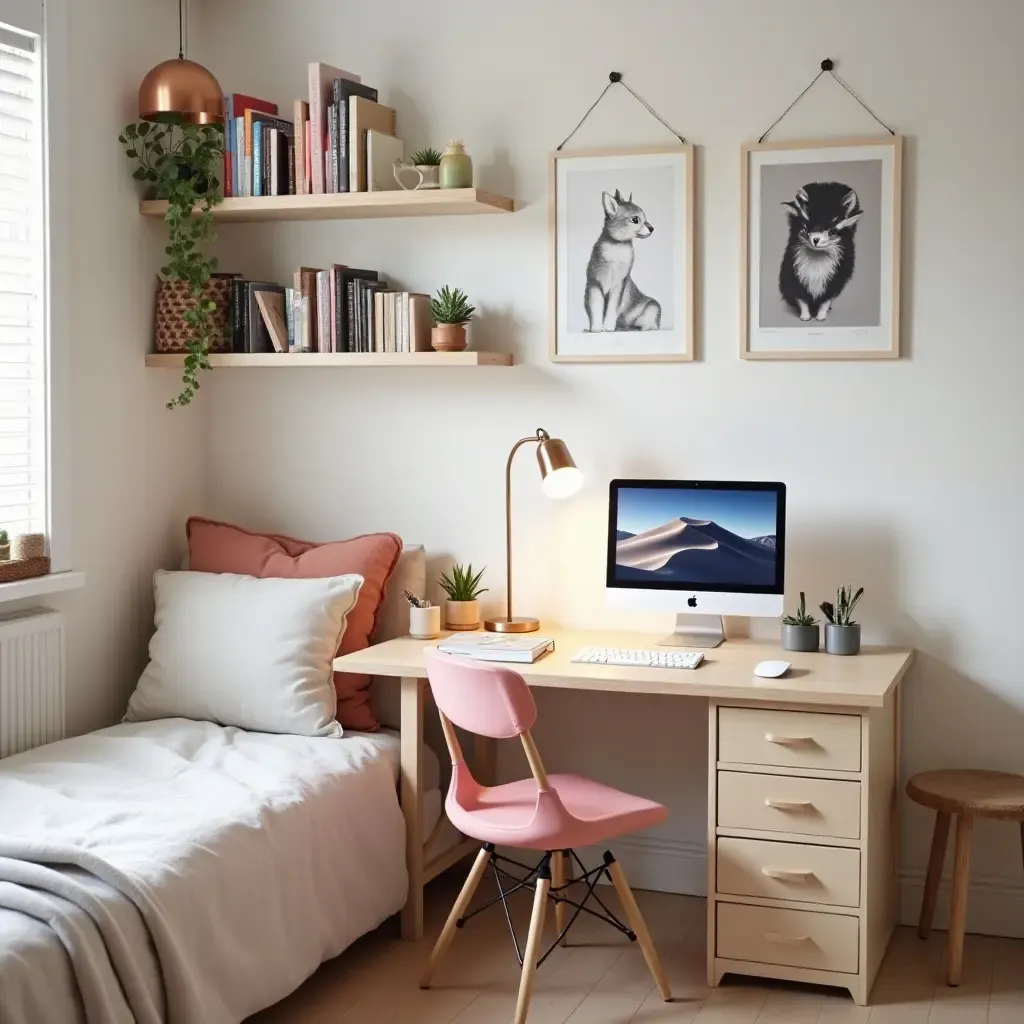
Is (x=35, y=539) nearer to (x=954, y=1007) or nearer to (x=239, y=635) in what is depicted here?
(x=239, y=635)

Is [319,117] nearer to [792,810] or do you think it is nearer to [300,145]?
[300,145]

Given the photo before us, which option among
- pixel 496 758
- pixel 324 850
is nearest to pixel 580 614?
pixel 496 758

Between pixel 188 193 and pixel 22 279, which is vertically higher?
pixel 188 193

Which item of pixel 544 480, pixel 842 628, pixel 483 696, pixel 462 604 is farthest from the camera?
pixel 462 604

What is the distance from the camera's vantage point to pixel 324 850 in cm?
308

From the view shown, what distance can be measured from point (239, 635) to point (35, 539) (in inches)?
21.8

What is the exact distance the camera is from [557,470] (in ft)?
11.6

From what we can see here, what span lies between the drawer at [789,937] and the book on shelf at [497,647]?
0.73m

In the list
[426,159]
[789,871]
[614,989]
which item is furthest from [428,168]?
[614,989]

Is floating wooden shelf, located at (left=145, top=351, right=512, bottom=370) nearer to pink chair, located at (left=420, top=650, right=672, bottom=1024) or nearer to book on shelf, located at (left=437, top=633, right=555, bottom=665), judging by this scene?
book on shelf, located at (left=437, top=633, right=555, bottom=665)

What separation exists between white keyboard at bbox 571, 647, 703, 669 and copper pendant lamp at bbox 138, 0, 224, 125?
1.71 metres

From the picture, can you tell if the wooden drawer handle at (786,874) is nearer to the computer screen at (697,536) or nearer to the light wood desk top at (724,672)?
the light wood desk top at (724,672)

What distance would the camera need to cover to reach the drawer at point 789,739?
3035 millimetres

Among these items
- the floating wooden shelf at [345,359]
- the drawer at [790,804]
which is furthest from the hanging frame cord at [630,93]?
the drawer at [790,804]
